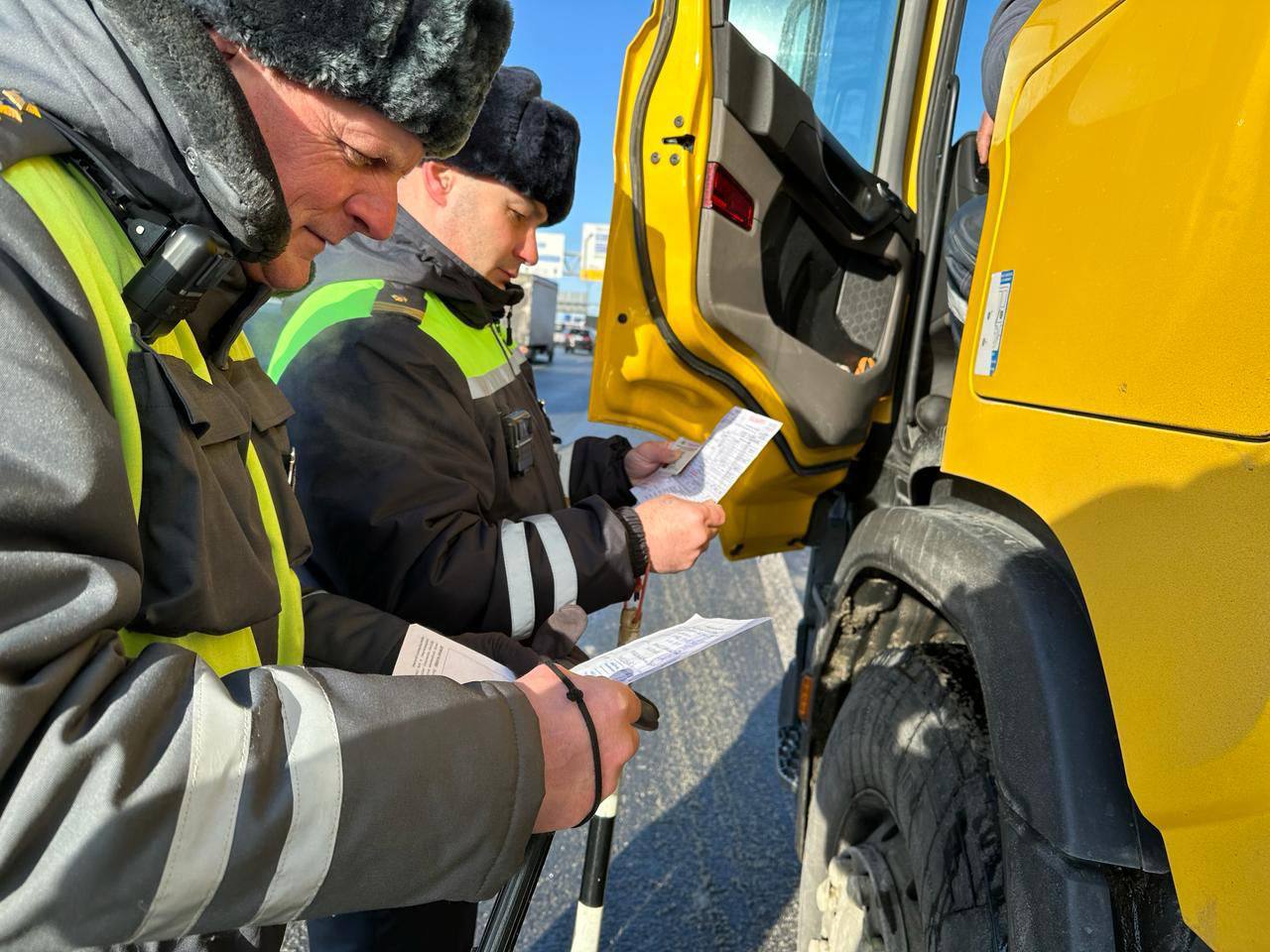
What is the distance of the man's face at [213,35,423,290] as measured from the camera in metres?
0.92

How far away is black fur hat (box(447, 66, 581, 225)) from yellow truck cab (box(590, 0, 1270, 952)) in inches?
12.4

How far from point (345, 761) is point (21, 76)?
697mm

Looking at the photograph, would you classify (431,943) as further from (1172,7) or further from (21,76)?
(1172,7)

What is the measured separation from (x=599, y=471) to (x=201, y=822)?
177cm

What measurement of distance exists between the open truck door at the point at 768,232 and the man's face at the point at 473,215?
48 centimetres

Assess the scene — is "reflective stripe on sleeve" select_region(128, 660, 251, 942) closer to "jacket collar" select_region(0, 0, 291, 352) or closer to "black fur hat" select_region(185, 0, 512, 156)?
"jacket collar" select_region(0, 0, 291, 352)

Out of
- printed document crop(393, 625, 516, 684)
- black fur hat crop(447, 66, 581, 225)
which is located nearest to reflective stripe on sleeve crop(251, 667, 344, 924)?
printed document crop(393, 625, 516, 684)

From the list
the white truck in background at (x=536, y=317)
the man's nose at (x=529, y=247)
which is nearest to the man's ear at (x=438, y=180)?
the man's nose at (x=529, y=247)

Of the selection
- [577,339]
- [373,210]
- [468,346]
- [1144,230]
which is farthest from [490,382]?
[577,339]

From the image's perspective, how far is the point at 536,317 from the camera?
22.9 metres

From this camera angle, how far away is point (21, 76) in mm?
778

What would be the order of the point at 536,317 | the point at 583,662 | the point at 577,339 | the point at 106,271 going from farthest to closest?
1. the point at 577,339
2. the point at 536,317
3. the point at 583,662
4. the point at 106,271

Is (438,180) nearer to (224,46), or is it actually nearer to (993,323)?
(224,46)

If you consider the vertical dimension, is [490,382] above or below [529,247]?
below
